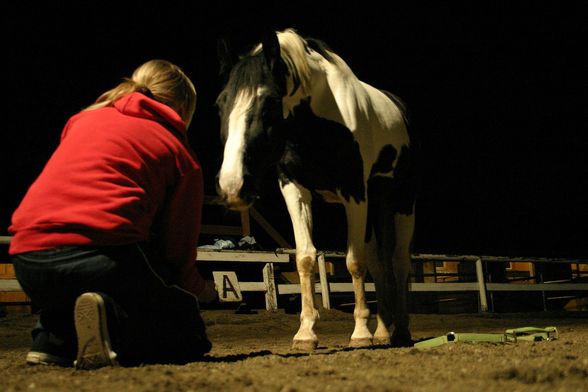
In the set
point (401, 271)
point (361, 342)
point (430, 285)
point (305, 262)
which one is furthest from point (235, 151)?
point (430, 285)

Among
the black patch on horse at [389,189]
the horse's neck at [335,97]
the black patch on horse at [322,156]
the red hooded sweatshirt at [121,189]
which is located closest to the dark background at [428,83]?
the black patch on horse at [389,189]

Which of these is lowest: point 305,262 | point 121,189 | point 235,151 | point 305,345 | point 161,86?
point 305,345

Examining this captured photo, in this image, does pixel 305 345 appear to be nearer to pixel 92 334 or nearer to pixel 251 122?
pixel 251 122

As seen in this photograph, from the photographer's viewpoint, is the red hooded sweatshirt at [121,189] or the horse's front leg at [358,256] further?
the horse's front leg at [358,256]

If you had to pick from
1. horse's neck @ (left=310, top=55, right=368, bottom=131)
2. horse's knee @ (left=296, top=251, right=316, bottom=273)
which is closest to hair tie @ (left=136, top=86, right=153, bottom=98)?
horse's neck @ (left=310, top=55, right=368, bottom=131)

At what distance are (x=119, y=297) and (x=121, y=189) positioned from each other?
378 millimetres

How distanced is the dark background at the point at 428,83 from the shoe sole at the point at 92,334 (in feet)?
10.7

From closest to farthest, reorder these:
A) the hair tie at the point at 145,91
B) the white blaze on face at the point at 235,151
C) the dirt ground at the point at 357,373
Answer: the dirt ground at the point at 357,373 → the hair tie at the point at 145,91 → the white blaze on face at the point at 235,151

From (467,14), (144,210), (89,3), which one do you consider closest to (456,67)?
(467,14)

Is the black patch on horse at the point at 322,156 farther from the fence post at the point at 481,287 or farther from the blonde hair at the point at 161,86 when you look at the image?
the fence post at the point at 481,287

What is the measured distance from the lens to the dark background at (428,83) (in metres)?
7.52

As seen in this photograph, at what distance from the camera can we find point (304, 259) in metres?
3.49

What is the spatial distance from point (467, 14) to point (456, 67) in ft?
4.45

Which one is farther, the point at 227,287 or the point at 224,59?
the point at 227,287
